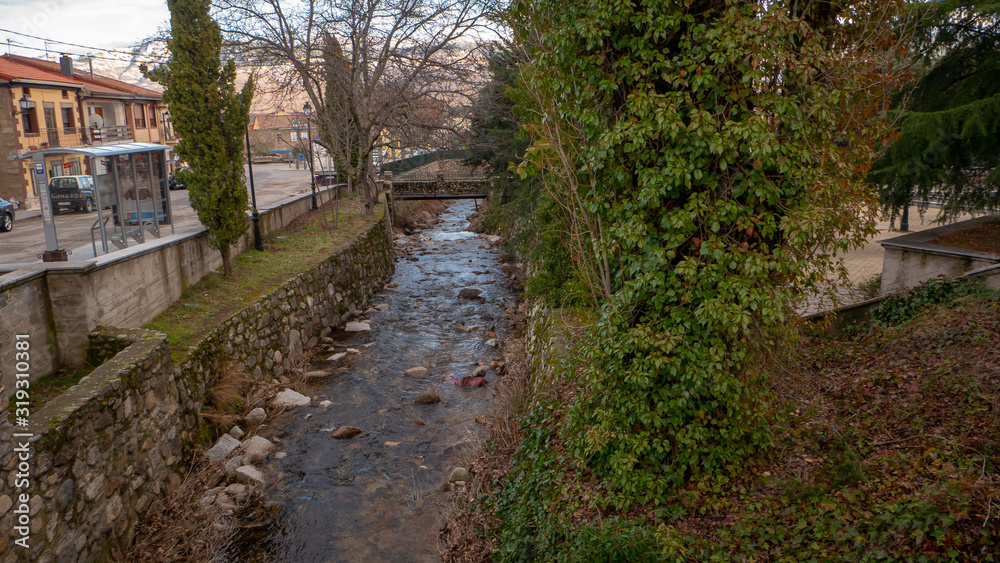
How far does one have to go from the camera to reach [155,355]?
8016mm

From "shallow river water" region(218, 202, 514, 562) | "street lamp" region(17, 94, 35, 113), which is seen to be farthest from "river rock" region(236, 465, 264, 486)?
"street lamp" region(17, 94, 35, 113)

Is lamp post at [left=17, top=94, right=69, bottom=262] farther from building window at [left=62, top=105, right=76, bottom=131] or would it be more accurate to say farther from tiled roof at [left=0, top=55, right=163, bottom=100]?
building window at [left=62, top=105, right=76, bottom=131]

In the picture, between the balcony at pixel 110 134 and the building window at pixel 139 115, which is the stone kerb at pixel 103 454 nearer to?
the balcony at pixel 110 134

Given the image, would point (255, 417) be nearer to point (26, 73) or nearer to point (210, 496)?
point (210, 496)

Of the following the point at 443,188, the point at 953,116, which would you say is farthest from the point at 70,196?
the point at 953,116

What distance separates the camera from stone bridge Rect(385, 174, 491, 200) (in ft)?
92.0

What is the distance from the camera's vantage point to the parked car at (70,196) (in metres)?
14.9

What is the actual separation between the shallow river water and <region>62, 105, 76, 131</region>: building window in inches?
884

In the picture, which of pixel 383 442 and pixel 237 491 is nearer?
pixel 237 491

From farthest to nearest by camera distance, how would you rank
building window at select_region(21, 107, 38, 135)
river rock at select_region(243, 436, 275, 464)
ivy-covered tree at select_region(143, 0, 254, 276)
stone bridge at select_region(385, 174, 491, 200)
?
A: stone bridge at select_region(385, 174, 491, 200), building window at select_region(21, 107, 38, 135), ivy-covered tree at select_region(143, 0, 254, 276), river rock at select_region(243, 436, 275, 464)

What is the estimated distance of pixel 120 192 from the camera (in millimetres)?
10250

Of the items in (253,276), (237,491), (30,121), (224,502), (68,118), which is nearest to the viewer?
(224,502)

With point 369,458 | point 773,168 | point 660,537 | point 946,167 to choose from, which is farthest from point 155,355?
point 946,167

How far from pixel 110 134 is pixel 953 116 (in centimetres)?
3550
